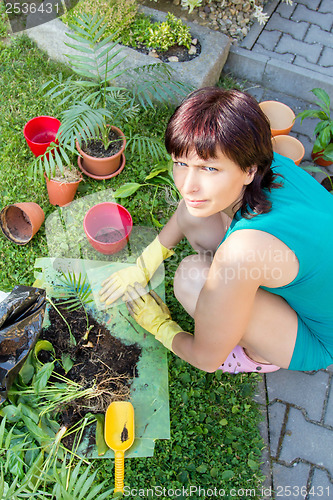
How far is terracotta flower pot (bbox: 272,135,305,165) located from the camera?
2508 mm

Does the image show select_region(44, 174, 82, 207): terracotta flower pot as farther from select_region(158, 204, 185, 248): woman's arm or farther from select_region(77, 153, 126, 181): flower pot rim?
select_region(158, 204, 185, 248): woman's arm

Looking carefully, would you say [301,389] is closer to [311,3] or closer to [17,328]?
[17,328]

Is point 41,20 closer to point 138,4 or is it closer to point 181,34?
point 138,4

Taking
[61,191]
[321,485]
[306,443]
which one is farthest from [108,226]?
[321,485]

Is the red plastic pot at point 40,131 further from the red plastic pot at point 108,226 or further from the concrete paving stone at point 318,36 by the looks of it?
the concrete paving stone at point 318,36

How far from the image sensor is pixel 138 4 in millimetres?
3008

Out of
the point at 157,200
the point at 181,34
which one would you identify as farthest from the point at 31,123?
the point at 181,34

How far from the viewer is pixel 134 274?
2.18 meters

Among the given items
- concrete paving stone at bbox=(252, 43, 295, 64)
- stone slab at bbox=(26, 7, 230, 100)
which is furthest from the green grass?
concrete paving stone at bbox=(252, 43, 295, 64)

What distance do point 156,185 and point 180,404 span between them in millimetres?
1223

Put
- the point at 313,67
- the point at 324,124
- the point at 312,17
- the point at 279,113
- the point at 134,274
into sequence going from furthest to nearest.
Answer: the point at 312,17 → the point at 313,67 → the point at 279,113 → the point at 324,124 → the point at 134,274

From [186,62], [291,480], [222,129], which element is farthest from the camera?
[186,62]

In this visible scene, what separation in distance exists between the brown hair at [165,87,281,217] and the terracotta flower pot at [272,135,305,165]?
126cm

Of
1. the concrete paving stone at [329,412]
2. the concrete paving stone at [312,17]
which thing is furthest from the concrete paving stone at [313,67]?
the concrete paving stone at [329,412]
